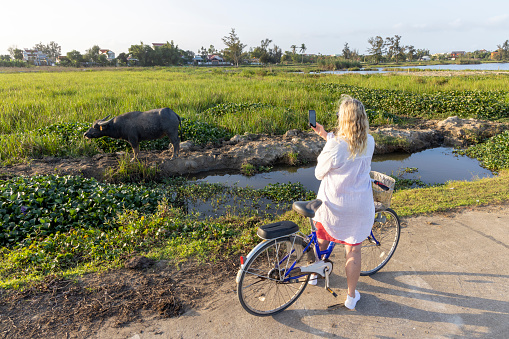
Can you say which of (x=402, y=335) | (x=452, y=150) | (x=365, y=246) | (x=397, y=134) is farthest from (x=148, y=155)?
(x=452, y=150)

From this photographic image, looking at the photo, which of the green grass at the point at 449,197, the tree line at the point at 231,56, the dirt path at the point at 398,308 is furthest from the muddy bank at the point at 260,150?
the tree line at the point at 231,56

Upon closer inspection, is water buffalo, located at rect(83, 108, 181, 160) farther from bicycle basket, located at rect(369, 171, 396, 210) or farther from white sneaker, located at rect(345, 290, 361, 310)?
white sneaker, located at rect(345, 290, 361, 310)

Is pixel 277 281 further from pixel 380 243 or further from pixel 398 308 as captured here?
pixel 380 243

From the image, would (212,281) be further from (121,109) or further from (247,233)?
(121,109)

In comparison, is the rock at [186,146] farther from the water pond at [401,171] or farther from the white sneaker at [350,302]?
the white sneaker at [350,302]

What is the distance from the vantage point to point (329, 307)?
2693 mm

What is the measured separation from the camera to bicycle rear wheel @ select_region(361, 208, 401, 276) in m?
3.17

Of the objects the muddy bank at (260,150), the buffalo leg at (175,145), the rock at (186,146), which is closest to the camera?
the muddy bank at (260,150)

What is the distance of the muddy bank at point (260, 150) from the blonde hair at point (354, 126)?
5312mm

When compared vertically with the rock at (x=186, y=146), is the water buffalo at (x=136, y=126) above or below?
above

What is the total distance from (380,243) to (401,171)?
4896 millimetres

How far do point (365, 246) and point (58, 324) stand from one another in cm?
279

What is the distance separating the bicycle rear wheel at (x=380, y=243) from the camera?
10.4 feet

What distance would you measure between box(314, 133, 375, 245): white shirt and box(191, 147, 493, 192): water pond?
407 cm
